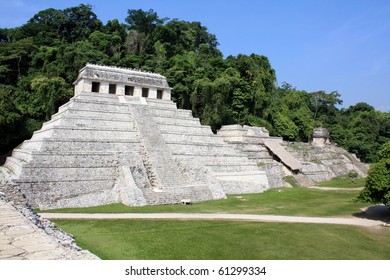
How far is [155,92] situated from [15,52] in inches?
1005

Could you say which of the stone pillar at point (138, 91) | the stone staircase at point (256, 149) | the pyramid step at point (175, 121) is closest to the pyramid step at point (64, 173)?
the pyramid step at point (175, 121)

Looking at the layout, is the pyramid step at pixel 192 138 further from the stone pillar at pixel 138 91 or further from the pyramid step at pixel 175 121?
the stone pillar at pixel 138 91

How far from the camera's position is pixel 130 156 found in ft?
85.6

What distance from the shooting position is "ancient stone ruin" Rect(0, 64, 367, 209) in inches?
885

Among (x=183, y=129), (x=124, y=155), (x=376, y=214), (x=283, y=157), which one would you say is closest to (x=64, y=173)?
(x=124, y=155)

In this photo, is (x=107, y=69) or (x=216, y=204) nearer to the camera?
(x=216, y=204)

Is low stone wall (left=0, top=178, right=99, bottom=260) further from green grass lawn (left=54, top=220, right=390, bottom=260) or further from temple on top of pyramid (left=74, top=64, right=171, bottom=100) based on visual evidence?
temple on top of pyramid (left=74, top=64, right=171, bottom=100)

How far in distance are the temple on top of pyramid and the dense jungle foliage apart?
7.93 meters

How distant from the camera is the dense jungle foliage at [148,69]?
4049cm

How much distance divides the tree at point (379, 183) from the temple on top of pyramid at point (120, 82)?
73.7 ft

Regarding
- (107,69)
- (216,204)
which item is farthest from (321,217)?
(107,69)

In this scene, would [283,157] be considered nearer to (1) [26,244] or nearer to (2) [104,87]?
(2) [104,87]

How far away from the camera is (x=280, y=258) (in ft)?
39.4

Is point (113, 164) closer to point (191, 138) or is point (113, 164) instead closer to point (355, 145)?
point (191, 138)
